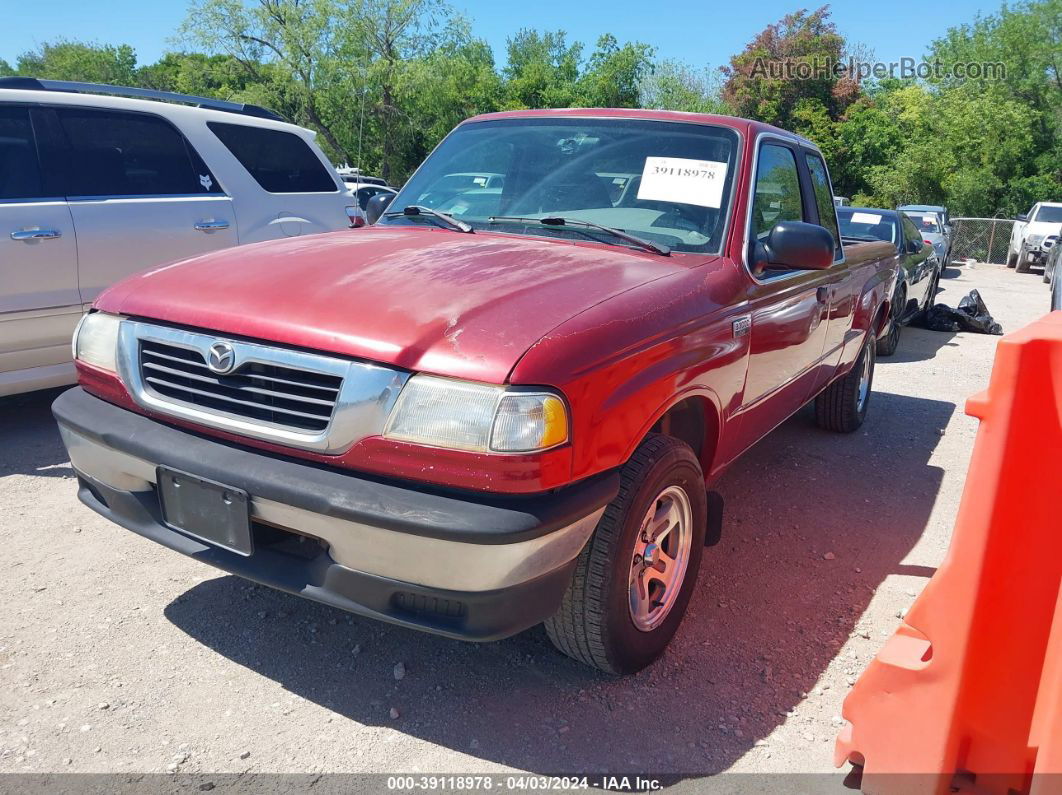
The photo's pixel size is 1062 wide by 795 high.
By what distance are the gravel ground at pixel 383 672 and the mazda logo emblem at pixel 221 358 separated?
1.07 m

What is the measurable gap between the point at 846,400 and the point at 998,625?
13.1 feet

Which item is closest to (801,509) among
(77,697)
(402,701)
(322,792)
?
(402,701)

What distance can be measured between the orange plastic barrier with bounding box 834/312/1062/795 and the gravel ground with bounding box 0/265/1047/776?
0.58 meters

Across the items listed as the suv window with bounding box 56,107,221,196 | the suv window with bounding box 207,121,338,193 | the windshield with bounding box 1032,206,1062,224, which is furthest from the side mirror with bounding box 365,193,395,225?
the windshield with bounding box 1032,206,1062,224

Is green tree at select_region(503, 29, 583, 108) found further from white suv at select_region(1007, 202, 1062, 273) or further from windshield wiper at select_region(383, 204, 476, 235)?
windshield wiper at select_region(383, 204, 476, 235)

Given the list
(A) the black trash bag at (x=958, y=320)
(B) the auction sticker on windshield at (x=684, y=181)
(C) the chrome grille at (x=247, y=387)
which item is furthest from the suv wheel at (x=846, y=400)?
(A) the black trash bag at (x=958, y=320)

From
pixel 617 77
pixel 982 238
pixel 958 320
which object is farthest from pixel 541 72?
pixel 958 320

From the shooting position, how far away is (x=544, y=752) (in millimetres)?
2486

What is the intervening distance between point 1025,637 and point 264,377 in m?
2.06

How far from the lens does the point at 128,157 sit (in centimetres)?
538

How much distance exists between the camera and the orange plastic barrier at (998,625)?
6.09 feet

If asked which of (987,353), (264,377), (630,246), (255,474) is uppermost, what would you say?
(630,246)

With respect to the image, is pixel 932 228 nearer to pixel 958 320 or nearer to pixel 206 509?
pixel 958 320

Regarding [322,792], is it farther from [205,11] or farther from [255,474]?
[205,11]
